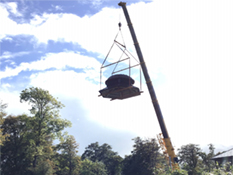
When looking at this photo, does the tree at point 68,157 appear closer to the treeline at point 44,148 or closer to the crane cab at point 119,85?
the treeline at point 44,148

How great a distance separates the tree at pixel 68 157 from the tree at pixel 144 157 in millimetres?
15902

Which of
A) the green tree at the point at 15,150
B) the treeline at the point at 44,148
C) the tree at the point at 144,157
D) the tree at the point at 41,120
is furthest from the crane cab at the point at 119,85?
the tree at the point at 144,157

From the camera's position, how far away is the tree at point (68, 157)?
5797 cm

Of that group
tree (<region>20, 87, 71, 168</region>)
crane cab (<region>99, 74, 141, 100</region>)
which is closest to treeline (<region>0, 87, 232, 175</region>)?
tree (<region>20, 87, 71, 168</region>)

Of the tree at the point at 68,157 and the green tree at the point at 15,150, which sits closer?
the green tree at the point at 15,150

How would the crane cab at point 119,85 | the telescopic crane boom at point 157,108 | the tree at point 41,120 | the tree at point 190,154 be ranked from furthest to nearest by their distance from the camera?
the tree at point 190,154, the tree at point 41,120, the telescopic crane boom at point 157,108, the crane cab at point 119,85

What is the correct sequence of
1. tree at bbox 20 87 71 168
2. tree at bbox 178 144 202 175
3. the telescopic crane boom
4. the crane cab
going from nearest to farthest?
the crane cab
the telescopic crane boom
tree at bbox 20 87 71 168
tree at bbox 178 144 202 175

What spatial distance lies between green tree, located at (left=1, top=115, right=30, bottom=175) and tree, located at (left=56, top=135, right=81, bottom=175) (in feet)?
50.6

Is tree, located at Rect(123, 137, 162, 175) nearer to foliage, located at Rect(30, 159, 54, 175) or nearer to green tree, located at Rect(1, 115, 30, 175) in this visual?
foliage, located at Rect(30, 159, 54, 175)

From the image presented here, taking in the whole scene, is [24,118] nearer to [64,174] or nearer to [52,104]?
[52,104]

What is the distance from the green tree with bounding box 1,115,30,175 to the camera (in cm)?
4156

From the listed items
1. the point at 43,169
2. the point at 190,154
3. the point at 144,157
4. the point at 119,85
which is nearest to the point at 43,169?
the point at 43,169

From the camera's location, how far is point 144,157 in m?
61.7

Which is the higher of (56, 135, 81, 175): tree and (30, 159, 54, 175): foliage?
(56, 135, 81, 175): tree
